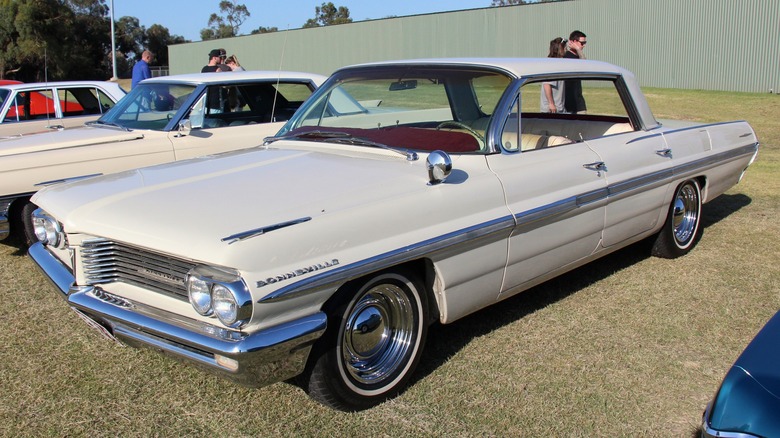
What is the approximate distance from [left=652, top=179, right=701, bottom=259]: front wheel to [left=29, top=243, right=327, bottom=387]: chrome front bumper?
3425 millimetres

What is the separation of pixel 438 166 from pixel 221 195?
1.05m

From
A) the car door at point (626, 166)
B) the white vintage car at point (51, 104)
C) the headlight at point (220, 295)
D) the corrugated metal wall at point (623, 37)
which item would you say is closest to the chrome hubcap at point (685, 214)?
the car door at point (626, 166)

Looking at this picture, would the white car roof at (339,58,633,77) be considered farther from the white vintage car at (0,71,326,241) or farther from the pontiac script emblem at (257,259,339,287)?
the white vintage car at (0,71,326,241)

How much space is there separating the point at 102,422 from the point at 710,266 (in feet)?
14.3

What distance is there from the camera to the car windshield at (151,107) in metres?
6.84

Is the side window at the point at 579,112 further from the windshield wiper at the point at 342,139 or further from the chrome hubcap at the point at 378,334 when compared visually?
the chrome hubcap at the point at 378,334

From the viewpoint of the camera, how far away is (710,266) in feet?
17.8

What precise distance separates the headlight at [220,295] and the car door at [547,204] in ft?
5.36

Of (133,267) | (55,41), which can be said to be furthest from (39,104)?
(55,41)

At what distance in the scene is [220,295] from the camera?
2.83 metres

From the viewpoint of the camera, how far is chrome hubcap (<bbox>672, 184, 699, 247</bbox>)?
18.2 feet

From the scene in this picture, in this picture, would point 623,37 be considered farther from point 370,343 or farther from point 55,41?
point 370,343

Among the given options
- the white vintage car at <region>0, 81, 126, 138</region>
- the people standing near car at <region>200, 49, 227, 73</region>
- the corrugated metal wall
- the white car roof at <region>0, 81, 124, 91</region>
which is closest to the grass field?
the white vintage car at <region>0, 81, 126, 138</region>

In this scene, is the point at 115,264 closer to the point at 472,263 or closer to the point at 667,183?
the point at 472,263
